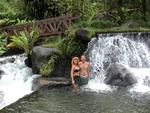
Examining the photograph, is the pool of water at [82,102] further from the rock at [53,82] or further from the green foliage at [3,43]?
the green foliage at [3,43]

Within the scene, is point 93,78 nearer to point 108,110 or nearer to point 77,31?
point 77,31

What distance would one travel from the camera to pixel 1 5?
3322 cm

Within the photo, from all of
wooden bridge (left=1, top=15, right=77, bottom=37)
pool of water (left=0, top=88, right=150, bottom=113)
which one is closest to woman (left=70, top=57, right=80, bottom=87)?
pool of water (left=0, top=88, right=150, bottom=113)

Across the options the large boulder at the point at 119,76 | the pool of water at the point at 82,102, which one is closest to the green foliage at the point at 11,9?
the large boulder at the point at 119,76

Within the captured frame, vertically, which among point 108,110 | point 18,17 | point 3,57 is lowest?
point 108,110

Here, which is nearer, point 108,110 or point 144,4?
point 108,110

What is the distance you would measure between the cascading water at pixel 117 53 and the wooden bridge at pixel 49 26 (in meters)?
3.23

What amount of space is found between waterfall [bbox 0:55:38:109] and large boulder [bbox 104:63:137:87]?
345cm

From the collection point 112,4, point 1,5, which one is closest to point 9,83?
point 112,4

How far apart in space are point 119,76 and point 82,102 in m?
3.12

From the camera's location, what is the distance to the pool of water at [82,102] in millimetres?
14188

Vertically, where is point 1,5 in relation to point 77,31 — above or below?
above

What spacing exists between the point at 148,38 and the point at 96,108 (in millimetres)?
6955

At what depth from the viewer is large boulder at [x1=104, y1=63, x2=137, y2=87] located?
17.6 meters
